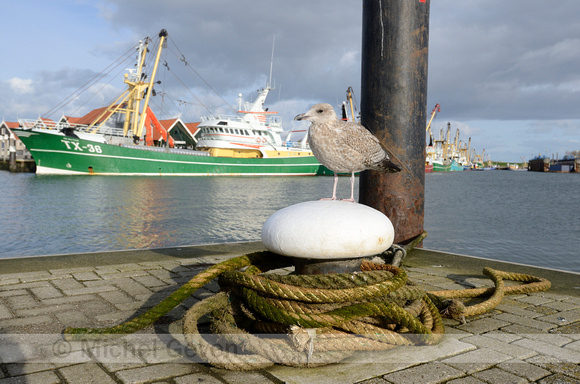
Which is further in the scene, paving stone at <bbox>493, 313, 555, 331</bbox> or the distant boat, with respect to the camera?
the distant boat

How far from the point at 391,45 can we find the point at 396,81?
0.36 m

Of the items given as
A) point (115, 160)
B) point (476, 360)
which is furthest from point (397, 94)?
point (115, 160)

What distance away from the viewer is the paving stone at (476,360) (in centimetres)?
210

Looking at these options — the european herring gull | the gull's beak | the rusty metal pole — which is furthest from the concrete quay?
the gull's beak

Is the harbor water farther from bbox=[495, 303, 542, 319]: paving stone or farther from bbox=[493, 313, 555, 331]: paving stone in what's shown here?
bbox=[493, 313, 555, 331]: paving stone

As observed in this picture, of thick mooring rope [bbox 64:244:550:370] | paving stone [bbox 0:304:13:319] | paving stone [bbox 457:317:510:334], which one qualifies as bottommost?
paving stone [bbox 0:304:13:319]

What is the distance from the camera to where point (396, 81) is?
4.39 m

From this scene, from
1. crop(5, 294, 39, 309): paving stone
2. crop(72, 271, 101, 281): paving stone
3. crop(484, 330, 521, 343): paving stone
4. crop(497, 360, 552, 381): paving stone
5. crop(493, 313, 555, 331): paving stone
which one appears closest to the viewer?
crop(497, 360, 552, 381): paving stone

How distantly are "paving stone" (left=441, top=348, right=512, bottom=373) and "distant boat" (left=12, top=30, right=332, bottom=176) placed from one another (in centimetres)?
3840

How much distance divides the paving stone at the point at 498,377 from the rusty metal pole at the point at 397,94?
2.56m

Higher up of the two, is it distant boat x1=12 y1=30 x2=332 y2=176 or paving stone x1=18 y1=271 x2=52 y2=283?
distant boat x1=12 y1=30 x2=332 y2=176

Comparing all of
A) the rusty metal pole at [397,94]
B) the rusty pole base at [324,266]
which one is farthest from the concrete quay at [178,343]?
the rusty metal pole at [397,94]

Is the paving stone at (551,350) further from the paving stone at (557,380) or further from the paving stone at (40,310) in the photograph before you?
the paving stone at (40,310)

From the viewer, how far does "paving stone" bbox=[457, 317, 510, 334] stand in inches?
105
